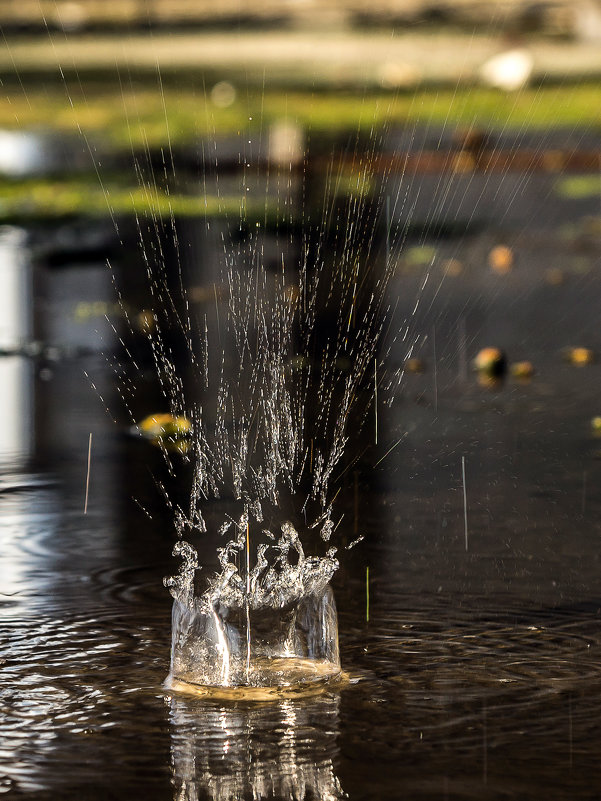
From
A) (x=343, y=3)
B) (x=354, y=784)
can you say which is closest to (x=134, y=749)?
(x=354, y=784)

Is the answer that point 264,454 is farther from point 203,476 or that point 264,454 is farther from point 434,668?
point 434,668

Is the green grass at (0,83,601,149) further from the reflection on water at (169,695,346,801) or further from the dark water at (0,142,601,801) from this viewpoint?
the reflection on water at (169,695,346,801)

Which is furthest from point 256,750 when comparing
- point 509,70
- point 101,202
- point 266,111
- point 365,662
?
point 509,70

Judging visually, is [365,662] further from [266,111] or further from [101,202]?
[266,111]

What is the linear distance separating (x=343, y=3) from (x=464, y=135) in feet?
18.2

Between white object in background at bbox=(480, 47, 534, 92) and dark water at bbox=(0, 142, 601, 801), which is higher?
white object in background at bbox=(480, 47, 534, 92)

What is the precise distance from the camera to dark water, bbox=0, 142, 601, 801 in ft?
8.56

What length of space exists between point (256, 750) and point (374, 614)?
0.92 metres

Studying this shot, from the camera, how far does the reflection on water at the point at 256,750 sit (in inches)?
98.7

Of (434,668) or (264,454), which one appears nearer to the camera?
(434,668)

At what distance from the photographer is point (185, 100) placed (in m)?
17.7

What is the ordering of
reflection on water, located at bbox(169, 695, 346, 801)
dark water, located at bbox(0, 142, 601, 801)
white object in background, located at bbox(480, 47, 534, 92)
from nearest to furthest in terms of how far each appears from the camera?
1. reflection on water, located at bbox(169, 695, 346, 801)
2. dark water, located at bbox(0, 142, 601, 801)
3. white object in background, located at bbox(480, 47, 534, 92)

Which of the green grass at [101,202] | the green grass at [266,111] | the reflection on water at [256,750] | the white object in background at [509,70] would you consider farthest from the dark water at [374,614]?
the white object in background at [509,70]

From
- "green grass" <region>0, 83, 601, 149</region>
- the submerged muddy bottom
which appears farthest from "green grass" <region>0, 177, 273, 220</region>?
the submerged muddy bottom
